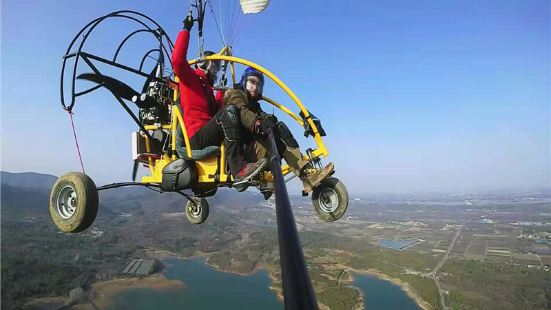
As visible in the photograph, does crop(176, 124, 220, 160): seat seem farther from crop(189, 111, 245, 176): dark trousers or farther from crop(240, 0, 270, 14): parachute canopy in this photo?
crop(240, 0, 270, 14): parachute canopy

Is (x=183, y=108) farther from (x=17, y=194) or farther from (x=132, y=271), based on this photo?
(x=17, y=194)

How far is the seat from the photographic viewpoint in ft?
14.9

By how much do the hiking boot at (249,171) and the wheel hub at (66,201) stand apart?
256cm

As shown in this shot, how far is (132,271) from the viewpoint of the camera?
215ft

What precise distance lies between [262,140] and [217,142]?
616 millimetres

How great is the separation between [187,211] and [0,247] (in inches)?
3667

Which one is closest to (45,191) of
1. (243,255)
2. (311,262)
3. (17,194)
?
(17,194)

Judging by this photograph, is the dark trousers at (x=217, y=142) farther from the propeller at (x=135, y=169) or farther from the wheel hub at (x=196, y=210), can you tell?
the wheel hub at (x=196, y=210)

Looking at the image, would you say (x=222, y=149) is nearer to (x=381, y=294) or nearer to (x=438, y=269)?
(x=381, y=294)

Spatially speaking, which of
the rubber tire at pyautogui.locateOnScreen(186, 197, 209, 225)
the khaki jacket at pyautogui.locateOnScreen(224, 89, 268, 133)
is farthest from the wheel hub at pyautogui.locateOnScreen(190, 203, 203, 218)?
the khaki jacket at pyautogui.locateOnScreen(224, 89, 268, 133)

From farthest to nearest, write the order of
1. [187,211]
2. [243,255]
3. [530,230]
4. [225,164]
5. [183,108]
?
[530,230] → [243,255] → [187,211] → [183,108] → [225,164]

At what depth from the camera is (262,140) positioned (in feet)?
14.7

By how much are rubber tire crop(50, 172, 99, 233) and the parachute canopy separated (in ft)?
12.2

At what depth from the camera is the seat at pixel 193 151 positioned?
4.55m
